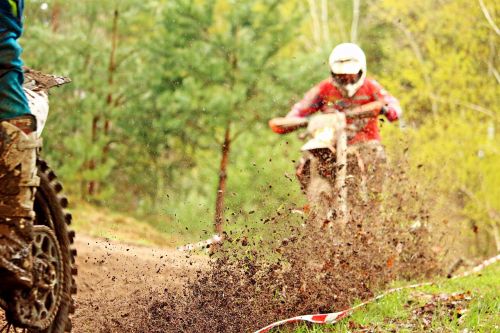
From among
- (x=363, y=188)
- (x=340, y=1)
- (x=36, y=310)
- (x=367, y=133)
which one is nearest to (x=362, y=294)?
(x=363, y=188)

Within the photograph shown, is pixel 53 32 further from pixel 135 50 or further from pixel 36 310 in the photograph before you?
pixel 36 310

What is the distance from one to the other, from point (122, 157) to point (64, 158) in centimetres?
156

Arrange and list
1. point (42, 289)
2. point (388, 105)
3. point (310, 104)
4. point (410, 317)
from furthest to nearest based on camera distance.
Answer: point (310, 104) < point (388, 105) < point (410, 317) < point (42, 289)

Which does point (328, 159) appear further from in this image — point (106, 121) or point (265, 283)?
point (106, 121)

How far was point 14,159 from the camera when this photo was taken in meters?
4.39

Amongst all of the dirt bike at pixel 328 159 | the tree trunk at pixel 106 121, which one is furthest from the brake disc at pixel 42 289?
the tree trunk at pixel 106 121

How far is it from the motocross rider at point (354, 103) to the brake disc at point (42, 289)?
139 inches

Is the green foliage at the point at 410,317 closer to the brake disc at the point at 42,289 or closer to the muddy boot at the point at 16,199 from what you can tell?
the brake disc at the point at 42,289

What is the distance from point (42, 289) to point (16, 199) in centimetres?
60

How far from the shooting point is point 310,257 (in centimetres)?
689

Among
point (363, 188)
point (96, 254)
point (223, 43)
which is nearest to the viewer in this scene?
point (363, 188)

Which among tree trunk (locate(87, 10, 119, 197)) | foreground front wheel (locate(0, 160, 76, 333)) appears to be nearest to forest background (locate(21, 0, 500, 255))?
tree trunk (locate(87, 10, 119, 197))

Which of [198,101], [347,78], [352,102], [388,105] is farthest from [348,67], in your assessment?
[198,101]

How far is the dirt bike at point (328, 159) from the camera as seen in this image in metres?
7.83
